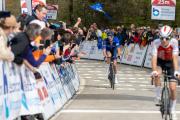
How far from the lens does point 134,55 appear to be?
35.5 metres

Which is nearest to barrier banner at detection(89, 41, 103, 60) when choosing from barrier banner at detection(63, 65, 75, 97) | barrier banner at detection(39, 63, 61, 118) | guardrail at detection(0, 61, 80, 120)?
barrier banner at detection(63, 65, 75, 97)

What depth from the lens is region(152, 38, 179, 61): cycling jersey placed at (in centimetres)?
1260

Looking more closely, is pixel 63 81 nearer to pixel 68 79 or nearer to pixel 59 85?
pixel 59 85

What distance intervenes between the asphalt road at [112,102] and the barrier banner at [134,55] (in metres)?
7.94

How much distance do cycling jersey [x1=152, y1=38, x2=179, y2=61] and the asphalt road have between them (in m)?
1.42

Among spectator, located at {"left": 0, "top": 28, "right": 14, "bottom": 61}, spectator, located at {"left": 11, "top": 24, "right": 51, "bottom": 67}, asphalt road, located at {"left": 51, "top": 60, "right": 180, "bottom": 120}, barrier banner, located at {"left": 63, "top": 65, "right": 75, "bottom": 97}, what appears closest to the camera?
spectator, located at {"left": 0, "top": 28, "right": 14, "bottom": 61}

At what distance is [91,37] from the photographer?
43250 millimetres

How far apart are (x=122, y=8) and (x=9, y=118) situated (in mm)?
56890

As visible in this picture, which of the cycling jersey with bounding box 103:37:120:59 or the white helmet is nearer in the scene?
the white helmet

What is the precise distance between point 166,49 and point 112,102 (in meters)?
4.25

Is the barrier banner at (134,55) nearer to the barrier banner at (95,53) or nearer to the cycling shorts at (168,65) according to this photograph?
the barrier banner at (95,53)

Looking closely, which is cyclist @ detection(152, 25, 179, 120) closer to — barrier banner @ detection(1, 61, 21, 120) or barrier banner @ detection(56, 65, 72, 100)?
barrier banner @ detection(1, 61, 21, 120)

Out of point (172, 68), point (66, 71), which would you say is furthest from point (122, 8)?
point (172, 68)

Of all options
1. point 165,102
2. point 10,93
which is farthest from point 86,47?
point 10,93
